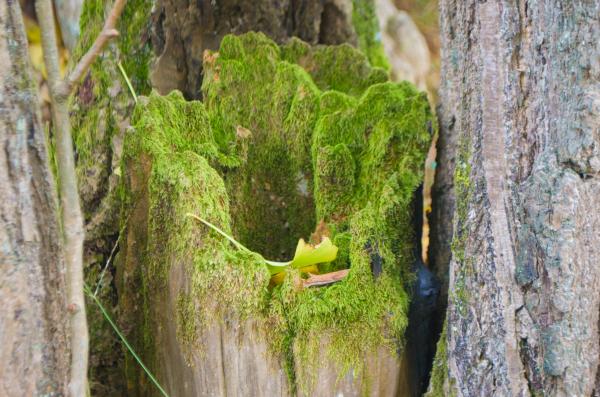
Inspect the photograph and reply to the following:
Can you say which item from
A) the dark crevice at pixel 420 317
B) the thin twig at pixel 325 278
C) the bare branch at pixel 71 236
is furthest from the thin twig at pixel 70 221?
the dark crevice at pixel 420 317

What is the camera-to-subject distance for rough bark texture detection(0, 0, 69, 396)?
137 centimetres

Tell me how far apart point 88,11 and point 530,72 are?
1.68m

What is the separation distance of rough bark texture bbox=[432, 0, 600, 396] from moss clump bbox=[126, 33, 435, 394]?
0.25 m

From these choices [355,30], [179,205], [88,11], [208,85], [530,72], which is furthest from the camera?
[355,30]

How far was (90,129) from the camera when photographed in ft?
7.52

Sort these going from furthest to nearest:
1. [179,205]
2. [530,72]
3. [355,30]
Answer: [355,30]
[179,205]
[530,72]

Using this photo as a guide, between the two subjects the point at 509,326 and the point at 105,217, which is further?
the point at 105,217

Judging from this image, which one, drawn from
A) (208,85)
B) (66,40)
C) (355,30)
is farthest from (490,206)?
(66,40)

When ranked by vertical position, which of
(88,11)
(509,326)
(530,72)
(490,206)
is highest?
(88,11)

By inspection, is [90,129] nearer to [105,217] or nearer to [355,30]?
[105,217]

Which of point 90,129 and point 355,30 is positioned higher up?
point 355,30

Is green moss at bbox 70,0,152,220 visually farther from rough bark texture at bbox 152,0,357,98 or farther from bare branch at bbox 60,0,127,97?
bare branch at bbox 60,0,127,97

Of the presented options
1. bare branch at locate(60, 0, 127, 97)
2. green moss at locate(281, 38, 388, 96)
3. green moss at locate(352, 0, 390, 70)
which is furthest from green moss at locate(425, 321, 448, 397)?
green moss at locate(352, 0, 390, 70)

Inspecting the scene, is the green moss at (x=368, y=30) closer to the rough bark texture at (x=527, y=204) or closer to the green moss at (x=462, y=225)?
the rough bark texture at (x=527, y=204)
